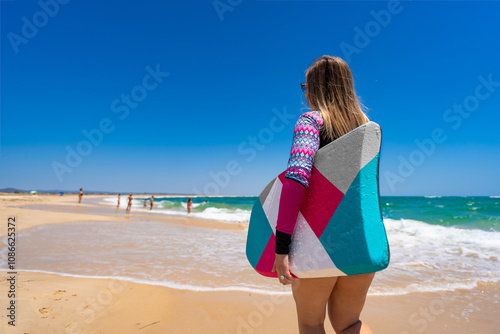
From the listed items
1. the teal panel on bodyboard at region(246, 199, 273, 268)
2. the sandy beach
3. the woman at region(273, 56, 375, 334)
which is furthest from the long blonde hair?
the sandy beach

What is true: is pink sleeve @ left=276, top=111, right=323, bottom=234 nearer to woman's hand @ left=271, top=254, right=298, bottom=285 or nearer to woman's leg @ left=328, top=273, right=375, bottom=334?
woman's hand @ left=271, top=254, right=298, bottom=285

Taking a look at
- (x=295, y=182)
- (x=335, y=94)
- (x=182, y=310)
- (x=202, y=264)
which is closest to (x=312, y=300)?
(x=295, y=182)

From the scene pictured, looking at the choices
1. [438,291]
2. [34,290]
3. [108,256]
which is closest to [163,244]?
[108,256]

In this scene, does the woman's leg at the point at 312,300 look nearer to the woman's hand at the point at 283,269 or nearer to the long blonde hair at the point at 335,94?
the woman's hand at the point at 283,269

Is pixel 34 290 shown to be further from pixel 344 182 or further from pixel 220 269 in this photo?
pixel 344 182

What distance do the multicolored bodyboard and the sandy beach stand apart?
1908 millimetres

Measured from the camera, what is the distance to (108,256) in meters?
5.45

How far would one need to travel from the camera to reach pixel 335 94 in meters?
1.47

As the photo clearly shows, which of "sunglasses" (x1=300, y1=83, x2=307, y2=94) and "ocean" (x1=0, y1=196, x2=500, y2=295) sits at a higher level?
"sunglasses" (x1=300, y1=83, x2=307, y2=94)

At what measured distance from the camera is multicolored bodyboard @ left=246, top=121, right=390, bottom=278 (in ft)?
3.84

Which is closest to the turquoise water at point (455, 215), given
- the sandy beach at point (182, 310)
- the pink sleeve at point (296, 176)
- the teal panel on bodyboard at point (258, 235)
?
the sandy beach at point (182, 310)

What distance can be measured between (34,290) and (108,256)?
227 cm

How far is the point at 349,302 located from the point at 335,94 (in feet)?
3.53

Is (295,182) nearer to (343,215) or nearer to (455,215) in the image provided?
(343,215)
